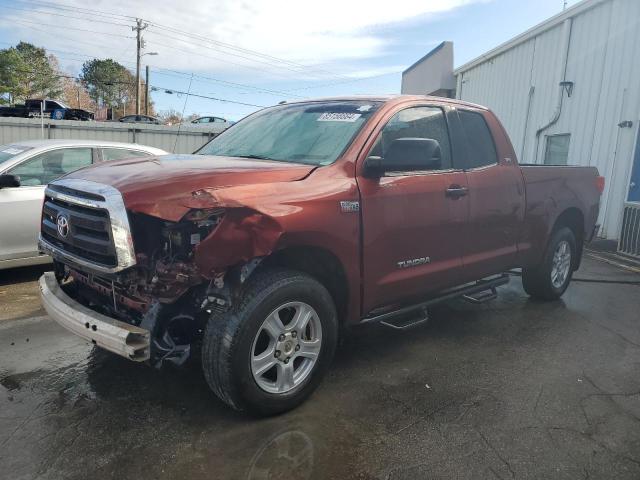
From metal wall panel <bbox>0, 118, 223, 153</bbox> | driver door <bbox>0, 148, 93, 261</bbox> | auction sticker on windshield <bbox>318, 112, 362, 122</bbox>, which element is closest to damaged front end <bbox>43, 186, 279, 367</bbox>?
auction sticker on windshield <bbox>318, 112, 362, 122</bbox>

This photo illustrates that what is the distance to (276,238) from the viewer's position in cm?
275

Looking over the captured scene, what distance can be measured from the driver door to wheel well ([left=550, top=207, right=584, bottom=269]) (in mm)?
5575

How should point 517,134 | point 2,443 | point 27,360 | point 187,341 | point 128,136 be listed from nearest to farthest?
point 2,443 < point 187,341 < point 27,360 < point 517,134 < point 128,136

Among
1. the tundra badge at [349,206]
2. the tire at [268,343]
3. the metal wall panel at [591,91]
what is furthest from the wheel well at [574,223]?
the metal wall panel at [591,91]

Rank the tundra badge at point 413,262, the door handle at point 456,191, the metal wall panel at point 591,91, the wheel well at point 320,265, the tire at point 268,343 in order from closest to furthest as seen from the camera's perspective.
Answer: the tire at point 268,343
the wheel well at point 320,265
the tundra badge at point 413,262
the door handle at point 456,191
the metal wall panel at point 591,91

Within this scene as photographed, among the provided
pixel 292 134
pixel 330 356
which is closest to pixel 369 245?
pixel 330 356

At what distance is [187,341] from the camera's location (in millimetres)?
2930

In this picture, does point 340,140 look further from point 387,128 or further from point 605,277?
point 605,277

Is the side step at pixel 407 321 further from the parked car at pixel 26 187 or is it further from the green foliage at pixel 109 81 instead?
the green foliage at pixel 109 81

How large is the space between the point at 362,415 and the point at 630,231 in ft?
23.6

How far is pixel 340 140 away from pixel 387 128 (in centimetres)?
40

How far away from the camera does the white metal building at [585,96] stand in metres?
9.08

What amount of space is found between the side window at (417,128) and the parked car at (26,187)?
13.3 ft

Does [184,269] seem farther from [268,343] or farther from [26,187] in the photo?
[26,187]
